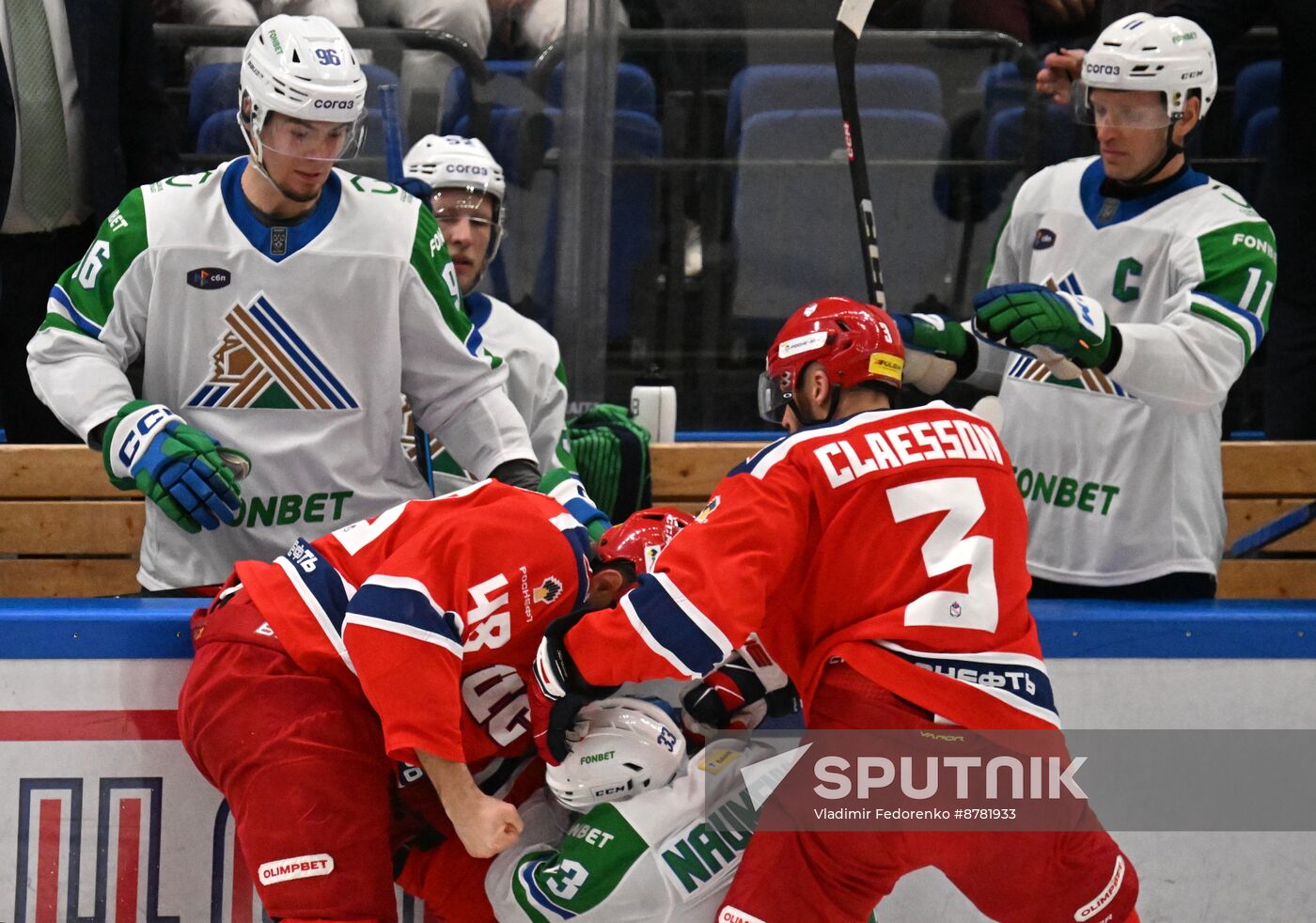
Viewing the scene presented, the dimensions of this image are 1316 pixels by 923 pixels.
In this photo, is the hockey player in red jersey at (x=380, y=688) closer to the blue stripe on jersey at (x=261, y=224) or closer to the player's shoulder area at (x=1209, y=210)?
the blue stripe on jersey at (x=261, y=224)

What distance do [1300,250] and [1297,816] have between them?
195 cm

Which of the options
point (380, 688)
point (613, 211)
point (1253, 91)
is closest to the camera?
point (380, 688)

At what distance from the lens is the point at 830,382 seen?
233 centimetres

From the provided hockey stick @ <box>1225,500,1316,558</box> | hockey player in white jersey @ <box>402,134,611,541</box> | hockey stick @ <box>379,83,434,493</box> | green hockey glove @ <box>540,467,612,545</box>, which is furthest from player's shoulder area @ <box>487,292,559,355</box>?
hockey stick @ <box>1225,500,1316,558</box>

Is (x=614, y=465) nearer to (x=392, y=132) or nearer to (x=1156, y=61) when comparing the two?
(x=392, y=132)

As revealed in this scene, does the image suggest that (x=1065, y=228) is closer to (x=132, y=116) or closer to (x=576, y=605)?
(x=576, y=605)

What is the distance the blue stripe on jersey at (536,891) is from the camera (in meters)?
2.16

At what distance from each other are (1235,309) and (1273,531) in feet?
4.41

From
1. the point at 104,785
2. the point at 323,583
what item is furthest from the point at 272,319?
the point at 104,785

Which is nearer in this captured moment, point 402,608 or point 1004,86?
point 402,608

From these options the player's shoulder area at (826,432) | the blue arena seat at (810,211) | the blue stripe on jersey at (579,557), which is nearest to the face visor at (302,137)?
the blue stripe on jersey at (579,557)

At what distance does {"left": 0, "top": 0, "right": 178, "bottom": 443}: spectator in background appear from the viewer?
3600mm

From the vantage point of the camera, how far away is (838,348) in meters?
2.31

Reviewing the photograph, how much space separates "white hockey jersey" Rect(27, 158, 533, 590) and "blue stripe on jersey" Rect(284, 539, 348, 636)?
566 mm
